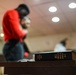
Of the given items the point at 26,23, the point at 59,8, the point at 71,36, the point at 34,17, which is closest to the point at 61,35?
the point at 71,36

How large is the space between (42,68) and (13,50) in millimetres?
588

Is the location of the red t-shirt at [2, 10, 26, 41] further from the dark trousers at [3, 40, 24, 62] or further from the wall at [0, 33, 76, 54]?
the wall at [0, 33, 76, 54]

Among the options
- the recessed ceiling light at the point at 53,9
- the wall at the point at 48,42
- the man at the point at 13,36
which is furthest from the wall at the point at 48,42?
the man at the point at 13,36

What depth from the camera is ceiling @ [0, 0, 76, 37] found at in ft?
10.7

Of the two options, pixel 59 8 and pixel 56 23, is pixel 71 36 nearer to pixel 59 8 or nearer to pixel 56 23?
pixel 56 23

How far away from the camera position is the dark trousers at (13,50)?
1299mm

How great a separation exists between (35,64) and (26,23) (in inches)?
29.4

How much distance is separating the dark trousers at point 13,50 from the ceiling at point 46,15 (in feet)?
6.42

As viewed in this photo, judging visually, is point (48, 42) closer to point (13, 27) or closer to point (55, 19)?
point (55, 19)

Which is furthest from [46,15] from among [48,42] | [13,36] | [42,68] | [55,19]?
[42,68]

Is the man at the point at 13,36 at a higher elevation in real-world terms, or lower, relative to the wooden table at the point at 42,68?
higher

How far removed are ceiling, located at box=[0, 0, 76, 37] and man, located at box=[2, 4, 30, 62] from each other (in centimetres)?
185

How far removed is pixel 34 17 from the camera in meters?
4.05

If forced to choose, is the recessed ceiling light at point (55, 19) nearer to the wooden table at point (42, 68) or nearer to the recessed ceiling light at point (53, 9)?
the recessed ceiling light at point (53, 9)
